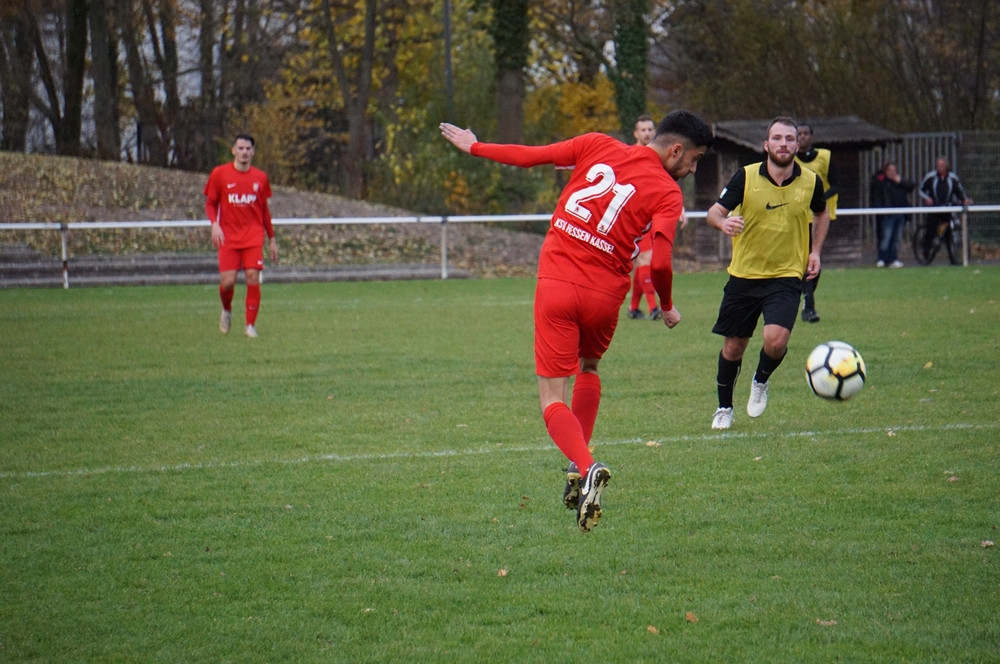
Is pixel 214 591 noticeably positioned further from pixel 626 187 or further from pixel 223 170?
pixel 223 170

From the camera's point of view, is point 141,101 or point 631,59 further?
point 141,101

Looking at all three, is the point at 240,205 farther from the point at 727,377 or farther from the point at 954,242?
the point at 954,242

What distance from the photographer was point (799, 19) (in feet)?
109

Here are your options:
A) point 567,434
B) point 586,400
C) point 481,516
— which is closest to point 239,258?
point 586,400

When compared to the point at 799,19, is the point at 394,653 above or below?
below

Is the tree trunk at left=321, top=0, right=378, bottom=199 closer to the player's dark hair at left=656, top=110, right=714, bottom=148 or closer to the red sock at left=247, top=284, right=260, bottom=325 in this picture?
the red sock at left=247, top=284, right=260, bottom=325

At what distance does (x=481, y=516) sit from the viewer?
18.5 ft

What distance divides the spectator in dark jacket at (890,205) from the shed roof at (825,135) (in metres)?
1.97

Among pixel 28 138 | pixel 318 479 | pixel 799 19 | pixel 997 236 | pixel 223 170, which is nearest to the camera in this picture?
pixel 318 479

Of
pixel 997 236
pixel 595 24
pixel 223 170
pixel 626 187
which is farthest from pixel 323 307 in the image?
pixel 595 24

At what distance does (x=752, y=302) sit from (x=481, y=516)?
290 centimetres

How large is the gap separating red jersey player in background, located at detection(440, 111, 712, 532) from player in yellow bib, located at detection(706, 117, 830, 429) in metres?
2.30

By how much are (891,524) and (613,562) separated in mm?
1399

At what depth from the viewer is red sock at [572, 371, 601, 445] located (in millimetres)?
5898
